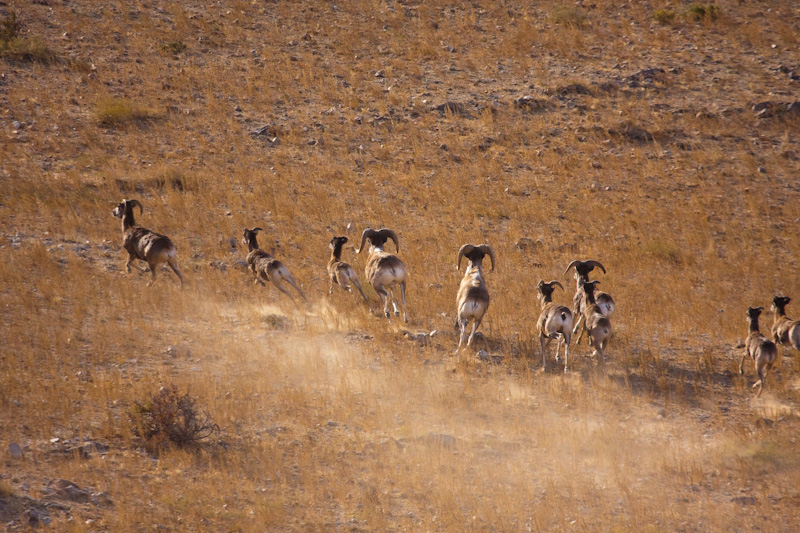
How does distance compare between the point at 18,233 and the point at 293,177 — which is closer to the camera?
the point at 18,233

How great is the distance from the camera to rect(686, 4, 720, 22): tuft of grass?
32750 mm

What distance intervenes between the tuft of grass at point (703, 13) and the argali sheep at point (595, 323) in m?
23.2

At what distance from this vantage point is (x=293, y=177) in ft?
77.1

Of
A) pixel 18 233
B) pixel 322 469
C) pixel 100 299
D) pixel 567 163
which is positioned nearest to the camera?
pixel 322 469

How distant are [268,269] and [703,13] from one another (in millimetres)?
25970

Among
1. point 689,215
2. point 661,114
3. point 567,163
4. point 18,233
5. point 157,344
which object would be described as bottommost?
point 157,344

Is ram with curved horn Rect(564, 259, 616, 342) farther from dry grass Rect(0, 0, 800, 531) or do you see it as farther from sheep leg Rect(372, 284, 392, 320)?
sheep leg Rect(372, 284, 392, 320)

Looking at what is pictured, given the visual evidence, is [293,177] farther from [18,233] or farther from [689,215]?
[689,215]

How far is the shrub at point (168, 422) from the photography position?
1013 cm

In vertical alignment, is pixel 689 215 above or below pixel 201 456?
above

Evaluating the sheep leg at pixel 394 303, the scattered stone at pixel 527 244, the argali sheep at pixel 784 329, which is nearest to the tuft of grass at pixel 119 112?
the scattered stone at pixel 527 244

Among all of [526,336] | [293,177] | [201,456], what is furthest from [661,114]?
[201,456]

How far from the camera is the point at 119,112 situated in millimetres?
25891

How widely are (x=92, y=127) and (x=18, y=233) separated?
28.1 ft
